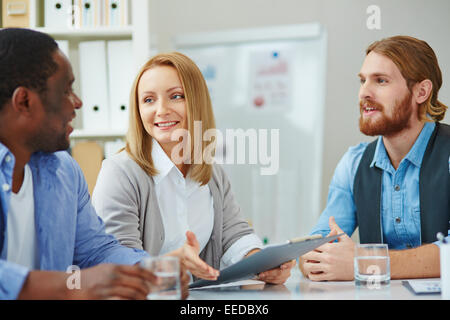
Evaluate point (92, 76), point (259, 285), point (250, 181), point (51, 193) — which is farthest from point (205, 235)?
point (250, 181)

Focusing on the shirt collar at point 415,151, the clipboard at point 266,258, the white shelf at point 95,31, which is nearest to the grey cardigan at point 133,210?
the clipboard at point 266,258

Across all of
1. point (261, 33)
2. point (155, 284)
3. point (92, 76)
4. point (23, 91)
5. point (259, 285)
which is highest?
point (261, 33)

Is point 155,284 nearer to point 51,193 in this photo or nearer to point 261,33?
point 51,193

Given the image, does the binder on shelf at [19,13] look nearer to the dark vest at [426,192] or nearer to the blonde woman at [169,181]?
the blonde woman at [169,181]

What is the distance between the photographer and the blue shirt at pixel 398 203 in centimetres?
156

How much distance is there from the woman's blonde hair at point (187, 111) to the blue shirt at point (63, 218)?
0.89 feet

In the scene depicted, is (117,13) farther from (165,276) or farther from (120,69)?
(165,276)

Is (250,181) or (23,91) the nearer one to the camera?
(23,91)

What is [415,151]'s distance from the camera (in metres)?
1.59

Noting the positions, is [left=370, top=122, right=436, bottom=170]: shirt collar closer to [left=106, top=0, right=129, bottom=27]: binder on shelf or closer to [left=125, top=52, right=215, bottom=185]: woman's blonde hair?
[left=125, top=52, right=215, bottom=185]: woman's blonde hair

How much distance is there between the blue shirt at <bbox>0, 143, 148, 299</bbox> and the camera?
1041 mm

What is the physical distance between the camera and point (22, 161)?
102 centimetres

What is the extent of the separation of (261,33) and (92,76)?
3.81 feet

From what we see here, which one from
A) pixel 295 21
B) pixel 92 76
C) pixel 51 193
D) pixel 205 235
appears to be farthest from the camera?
pixel 295 21
